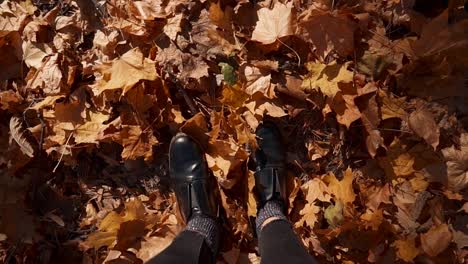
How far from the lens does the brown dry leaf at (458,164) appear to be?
64.1 inches

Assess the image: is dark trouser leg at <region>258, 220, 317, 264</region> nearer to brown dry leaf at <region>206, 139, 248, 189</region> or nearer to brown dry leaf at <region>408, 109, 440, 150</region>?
brown dry leaf at <region>206, 139, 248, 189</region>

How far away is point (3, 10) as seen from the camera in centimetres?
179

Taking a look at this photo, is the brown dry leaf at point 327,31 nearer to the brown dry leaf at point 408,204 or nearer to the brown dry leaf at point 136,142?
the brown dry leaf at point 408,204

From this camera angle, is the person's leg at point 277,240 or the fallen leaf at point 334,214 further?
the fallen leaf at point 334,214

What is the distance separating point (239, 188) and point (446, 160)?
0.83 metres

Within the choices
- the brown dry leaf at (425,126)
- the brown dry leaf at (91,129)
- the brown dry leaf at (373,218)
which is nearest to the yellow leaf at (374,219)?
the brown dry leaf at (373,218)

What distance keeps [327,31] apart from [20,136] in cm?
136

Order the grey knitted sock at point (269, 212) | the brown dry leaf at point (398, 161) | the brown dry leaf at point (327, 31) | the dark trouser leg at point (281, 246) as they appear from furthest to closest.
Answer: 1. the grey knitted sock at point (269, 212)
2. the brown dry leaf at point (398, 161)
3. the brown dry leaf at point (327, 31)
4. the dark trouser leg at point (281, 246)

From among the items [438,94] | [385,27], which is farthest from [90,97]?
[438,94]

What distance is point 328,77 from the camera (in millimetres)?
1658

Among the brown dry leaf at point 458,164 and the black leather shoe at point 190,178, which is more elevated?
the brown dry leaf at point 458,164

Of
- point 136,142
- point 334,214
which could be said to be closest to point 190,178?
point 136,142

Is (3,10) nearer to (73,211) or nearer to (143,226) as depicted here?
(73,211)

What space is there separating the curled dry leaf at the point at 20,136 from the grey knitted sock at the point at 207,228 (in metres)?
0.77
